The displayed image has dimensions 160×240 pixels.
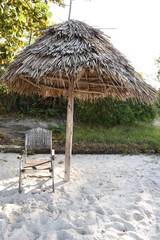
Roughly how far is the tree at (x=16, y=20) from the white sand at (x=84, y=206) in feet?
8.98

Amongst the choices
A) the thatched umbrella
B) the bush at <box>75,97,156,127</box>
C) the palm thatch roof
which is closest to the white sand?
the thatched umbrella

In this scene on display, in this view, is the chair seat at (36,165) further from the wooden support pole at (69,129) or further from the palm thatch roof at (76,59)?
the palm thatch roof at (76,59)

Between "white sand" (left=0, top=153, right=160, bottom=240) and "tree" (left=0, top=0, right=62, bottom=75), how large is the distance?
108 inches

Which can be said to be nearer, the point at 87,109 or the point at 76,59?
the point at 76,59

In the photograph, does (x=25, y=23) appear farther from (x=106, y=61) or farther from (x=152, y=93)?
(x=152, y=93)

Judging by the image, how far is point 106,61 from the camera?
3291 millimetres

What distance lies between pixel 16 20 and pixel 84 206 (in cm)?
409

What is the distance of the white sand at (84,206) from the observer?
2527mm

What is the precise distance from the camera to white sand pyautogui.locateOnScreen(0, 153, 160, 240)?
2527 millimetres

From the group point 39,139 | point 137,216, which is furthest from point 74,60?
point 137,216

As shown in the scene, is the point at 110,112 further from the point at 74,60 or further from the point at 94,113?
the point at 74,60

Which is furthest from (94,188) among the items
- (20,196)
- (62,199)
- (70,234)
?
(70,234)

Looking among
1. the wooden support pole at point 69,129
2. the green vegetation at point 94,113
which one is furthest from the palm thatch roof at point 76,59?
the green vegetation at point 94,113

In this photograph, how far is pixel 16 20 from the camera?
15.7 ft
